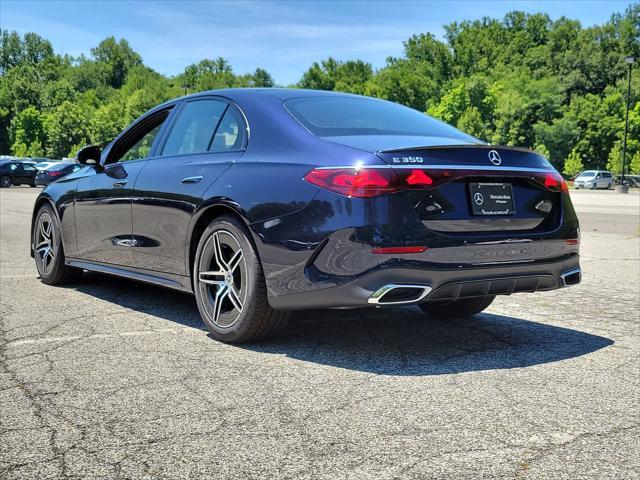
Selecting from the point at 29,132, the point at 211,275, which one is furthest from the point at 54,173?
the point at 29,132

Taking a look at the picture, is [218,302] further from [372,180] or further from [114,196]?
[114,196]

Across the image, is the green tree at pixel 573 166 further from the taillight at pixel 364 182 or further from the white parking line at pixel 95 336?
the taillight at pixel 364 182

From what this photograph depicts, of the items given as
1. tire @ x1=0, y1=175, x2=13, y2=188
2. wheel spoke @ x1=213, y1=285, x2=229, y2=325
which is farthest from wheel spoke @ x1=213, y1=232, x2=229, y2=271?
tire @ x1=0, y1=175, x2=13, y2=188

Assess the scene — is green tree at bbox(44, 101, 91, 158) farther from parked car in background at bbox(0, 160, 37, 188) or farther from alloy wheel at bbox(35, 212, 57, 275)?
alloy wheel at bbox(35, 212, 57, 275)

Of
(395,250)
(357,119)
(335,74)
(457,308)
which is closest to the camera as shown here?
(395,250)

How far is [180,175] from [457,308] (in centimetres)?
217

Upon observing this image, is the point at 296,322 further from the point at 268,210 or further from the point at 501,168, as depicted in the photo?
the point at 501,168

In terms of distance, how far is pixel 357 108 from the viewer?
4.96 metres

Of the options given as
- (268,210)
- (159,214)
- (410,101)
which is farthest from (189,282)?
(410,101)

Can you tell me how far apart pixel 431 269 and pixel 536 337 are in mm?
1307

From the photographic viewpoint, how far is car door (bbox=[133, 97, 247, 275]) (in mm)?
4797

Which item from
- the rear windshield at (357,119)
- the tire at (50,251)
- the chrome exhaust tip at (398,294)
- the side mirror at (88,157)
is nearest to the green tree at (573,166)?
the tire at (50,251)

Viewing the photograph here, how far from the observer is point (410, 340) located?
4.72 meters

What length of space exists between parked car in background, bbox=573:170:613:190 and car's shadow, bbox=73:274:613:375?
183 ft
